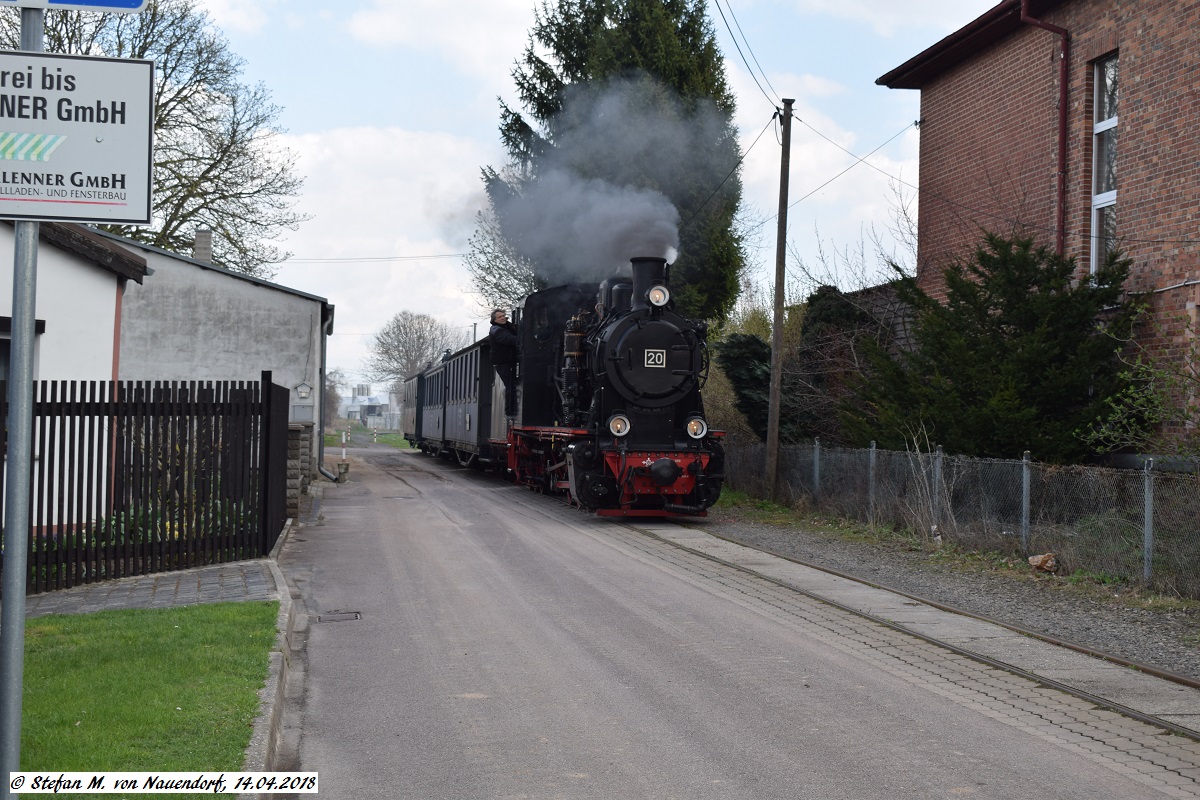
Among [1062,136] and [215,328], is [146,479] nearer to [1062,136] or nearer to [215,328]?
[1062,136]

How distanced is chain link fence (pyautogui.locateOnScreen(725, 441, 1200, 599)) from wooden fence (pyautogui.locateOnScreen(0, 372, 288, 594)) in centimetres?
827

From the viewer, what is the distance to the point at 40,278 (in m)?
12.5

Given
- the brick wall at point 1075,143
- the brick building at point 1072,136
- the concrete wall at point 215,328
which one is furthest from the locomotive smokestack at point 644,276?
the concrete wall at point 215,328

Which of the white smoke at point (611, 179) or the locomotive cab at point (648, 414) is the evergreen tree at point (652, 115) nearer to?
the white smoke at point (611, 179)

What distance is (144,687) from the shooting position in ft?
18.7

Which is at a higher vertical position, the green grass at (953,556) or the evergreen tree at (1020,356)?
the evergreen tree at (1020,356)

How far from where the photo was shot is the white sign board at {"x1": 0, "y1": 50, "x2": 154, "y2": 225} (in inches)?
133

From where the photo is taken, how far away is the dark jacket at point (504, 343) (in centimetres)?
2094

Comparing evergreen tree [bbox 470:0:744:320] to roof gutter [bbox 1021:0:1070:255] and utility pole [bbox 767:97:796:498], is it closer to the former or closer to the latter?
utility pole [bbox 767:97:796:498]

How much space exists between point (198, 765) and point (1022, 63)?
16687 millimetres

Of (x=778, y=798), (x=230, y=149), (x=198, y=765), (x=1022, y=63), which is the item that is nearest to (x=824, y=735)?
(x=778, y=798)

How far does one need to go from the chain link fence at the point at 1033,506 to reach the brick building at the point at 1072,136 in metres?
2.10

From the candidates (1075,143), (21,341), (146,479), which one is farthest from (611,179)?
(21,341)

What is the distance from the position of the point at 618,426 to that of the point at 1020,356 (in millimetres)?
5781
